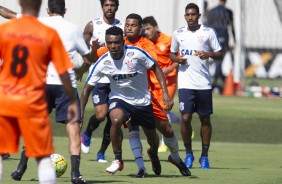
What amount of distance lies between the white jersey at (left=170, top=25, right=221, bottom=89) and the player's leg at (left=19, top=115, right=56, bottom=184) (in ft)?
22.0

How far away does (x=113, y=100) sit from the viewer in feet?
42.0

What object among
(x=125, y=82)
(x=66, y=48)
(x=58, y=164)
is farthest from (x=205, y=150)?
(x=66, y=48)

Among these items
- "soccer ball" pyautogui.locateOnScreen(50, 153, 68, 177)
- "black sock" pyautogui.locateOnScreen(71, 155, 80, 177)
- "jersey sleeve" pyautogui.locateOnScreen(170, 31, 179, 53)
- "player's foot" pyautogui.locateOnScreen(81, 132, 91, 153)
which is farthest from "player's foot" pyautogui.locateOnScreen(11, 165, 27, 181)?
"player's foot" pyautogui.locateOnScreen(81, 132, 91, 153)

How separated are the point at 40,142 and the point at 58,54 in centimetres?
75

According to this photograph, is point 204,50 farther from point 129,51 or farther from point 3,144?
point 3,144

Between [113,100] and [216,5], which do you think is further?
[216,5]

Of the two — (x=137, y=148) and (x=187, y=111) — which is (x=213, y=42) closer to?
(x=187, y=111)

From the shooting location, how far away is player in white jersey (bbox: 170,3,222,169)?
591 inches

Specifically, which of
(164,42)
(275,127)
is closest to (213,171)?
(164,42)

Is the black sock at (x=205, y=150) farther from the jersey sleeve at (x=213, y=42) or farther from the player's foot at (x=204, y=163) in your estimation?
the jersey sleeve at (x=213, y=42)

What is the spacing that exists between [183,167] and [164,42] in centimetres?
506

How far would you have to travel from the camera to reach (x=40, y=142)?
8.53 metres

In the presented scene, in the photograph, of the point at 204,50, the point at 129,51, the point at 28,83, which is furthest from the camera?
the point at 204,50

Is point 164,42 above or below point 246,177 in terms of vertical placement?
above
